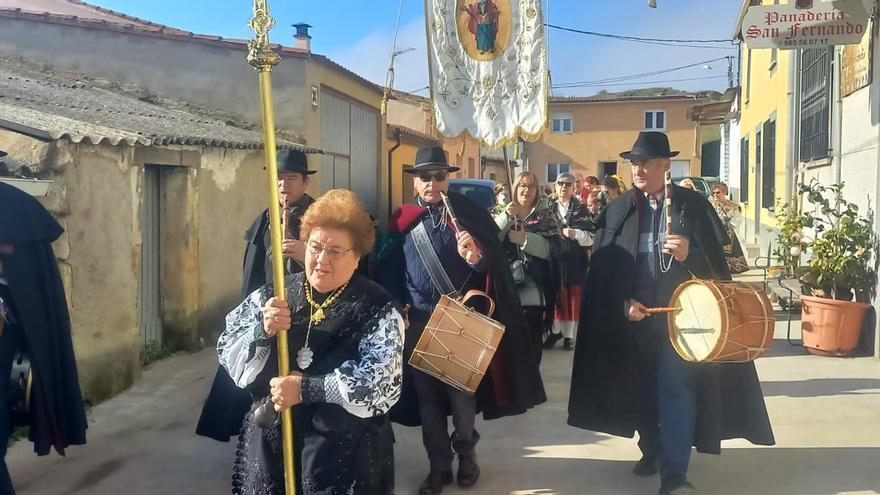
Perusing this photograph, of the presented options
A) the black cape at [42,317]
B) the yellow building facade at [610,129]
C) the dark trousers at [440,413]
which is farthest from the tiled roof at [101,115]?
the yellow building facade at [610,129]

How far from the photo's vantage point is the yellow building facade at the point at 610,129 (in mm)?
33094

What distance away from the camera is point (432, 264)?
3861 millimetres

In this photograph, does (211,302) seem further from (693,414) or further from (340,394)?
(340,394)

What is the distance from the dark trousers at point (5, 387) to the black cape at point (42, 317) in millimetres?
35

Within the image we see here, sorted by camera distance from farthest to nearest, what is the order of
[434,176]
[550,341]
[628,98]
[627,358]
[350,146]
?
[628,98], [350,146], [550,341], [627,358], [434,176]

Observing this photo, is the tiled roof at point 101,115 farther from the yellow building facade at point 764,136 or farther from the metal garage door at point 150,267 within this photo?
the yellow building facade at point 764,136

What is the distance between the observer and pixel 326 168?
12.2 metres

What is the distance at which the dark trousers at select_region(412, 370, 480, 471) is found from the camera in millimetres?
3906

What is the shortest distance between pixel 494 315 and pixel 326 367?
1.66m

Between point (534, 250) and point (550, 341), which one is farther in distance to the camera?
point (550, 341)

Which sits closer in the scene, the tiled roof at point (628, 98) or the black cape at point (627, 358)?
the black cape at point (627, 358)

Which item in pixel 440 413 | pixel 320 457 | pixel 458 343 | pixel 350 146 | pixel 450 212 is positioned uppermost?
pixel 350 146

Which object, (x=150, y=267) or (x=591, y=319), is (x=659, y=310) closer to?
(x=591, y=319)

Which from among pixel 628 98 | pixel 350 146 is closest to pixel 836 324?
pixel 350 146
